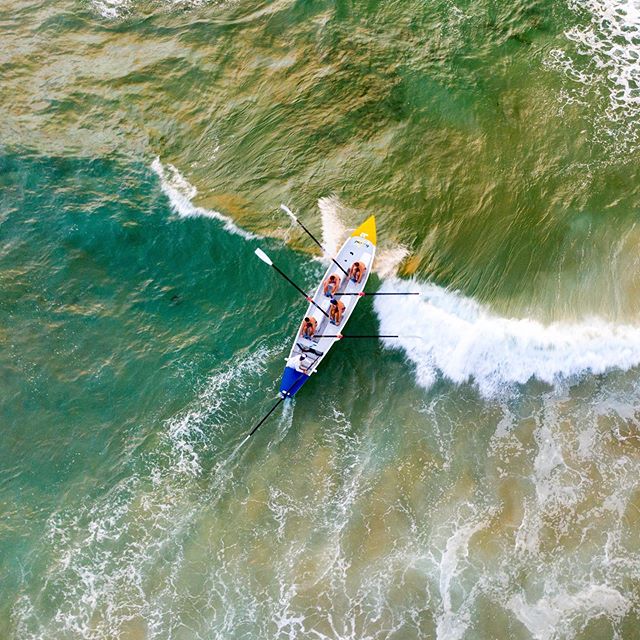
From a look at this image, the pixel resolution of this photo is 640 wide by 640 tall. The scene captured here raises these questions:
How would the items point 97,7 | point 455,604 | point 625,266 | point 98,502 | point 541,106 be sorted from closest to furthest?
point 455,604 → point 98,502 → point 625,266 → point 541,106 → point 97,7

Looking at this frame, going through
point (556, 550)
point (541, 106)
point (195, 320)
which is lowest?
point (556, 550)

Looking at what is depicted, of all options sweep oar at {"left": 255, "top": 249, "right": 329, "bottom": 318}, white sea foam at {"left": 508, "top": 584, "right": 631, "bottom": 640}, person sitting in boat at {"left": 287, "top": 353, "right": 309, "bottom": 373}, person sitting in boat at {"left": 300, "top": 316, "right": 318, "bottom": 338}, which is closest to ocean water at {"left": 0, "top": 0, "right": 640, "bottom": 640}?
white sea foam at {"left": 508, "top": 584, "right": 631, "bottom": 640}

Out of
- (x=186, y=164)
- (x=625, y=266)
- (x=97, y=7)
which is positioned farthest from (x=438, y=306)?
(x=97, y=7)

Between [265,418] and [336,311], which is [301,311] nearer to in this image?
[336,311]

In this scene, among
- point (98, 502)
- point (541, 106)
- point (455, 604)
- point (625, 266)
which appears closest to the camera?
point (455, 604)

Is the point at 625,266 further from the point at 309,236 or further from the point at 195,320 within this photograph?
the point at 195,320

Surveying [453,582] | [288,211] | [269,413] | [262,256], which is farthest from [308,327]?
[453,582]
